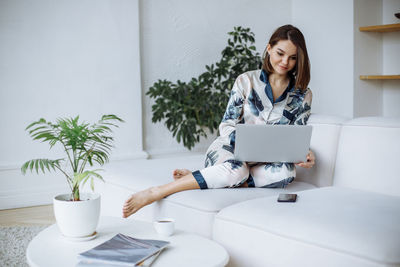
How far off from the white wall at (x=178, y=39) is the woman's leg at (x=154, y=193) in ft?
7.06

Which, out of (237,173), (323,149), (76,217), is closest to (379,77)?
(323,149)

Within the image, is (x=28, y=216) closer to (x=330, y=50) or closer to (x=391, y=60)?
(x=330, y=50)

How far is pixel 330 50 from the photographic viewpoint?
15.3 ft

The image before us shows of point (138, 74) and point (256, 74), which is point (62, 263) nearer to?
point (256, 74)

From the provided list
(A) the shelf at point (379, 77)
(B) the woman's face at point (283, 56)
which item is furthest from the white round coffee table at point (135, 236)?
(A) the shelf at point (379, 77)

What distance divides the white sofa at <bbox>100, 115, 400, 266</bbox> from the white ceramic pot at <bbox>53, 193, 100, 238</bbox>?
470 mm

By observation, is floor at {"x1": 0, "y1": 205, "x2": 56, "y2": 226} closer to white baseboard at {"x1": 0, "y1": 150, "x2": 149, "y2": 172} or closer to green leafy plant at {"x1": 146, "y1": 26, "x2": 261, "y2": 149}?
white baseboard at {"x1": 0, "y1": 150, "x2": 149, "y2": 172}

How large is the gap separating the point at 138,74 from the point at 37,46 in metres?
0.84

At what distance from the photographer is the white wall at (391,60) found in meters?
4.47

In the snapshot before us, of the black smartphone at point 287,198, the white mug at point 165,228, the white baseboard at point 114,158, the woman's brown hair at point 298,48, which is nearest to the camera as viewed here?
the white mug at point 165,228

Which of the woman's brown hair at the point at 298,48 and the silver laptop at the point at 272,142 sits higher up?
the woman's brown hair at the point at 298,48

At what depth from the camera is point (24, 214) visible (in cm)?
322

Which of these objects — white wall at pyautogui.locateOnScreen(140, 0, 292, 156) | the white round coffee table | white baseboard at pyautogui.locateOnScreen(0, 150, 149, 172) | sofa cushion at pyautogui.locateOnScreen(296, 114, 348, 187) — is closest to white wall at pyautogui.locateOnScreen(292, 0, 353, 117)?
white wall at pyautogui.locateOnScreen(140, 0, 292, 156)

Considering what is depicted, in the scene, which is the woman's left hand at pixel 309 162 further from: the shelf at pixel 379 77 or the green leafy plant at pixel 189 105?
the shelf at pixel 379 77
